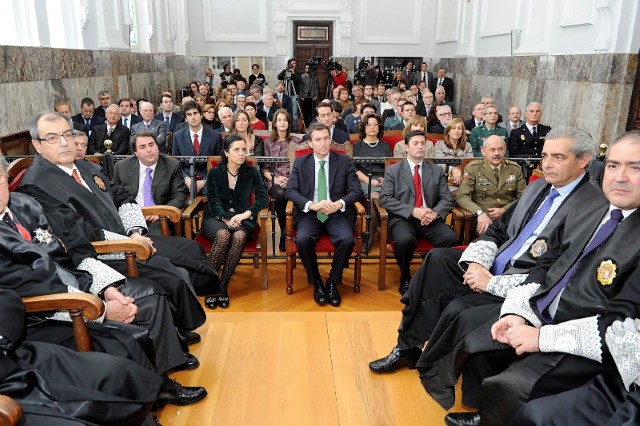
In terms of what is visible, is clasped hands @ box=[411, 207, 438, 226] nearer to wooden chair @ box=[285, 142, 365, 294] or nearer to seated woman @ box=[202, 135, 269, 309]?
wooden chair @ box=[285, 142, 365, 294]

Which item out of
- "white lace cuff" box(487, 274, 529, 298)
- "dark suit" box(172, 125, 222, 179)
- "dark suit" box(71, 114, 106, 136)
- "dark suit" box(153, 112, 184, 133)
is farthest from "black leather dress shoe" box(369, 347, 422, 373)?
"dark suit" box(153, 112, 184, 133)

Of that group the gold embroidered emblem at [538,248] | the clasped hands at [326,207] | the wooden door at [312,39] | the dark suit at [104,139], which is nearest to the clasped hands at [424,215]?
the clasped hands at [326,207]

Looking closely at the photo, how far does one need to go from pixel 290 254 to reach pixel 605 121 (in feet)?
13.5

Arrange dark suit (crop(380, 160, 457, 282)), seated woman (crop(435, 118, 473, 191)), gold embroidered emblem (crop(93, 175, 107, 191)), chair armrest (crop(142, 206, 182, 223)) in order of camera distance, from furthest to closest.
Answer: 1. seated woman (crop(435, 118, 473, 191))
2. dark suit (crop(380, 160, 457, 282))
3. chair armrest (crop(142, 206, 182, 223))
4. gold embroidered emblem (crop(93, 175, 107, 191))

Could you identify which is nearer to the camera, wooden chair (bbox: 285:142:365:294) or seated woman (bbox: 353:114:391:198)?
wooden chair (bbox: 285:142:365:294)

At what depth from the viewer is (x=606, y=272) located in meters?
1.90

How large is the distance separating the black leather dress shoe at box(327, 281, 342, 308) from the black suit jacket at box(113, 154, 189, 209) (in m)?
1.34

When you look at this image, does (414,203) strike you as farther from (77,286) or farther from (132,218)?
(77,286)

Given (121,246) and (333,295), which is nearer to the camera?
(121,246)

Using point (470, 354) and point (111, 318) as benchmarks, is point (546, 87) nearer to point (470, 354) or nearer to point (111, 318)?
point (470, 354)

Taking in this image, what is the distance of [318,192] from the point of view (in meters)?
4.12

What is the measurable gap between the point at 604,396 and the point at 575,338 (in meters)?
0.22

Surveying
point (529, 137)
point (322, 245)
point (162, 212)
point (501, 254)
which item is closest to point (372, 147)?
point (322, 245)

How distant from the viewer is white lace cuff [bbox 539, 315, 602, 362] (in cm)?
181
